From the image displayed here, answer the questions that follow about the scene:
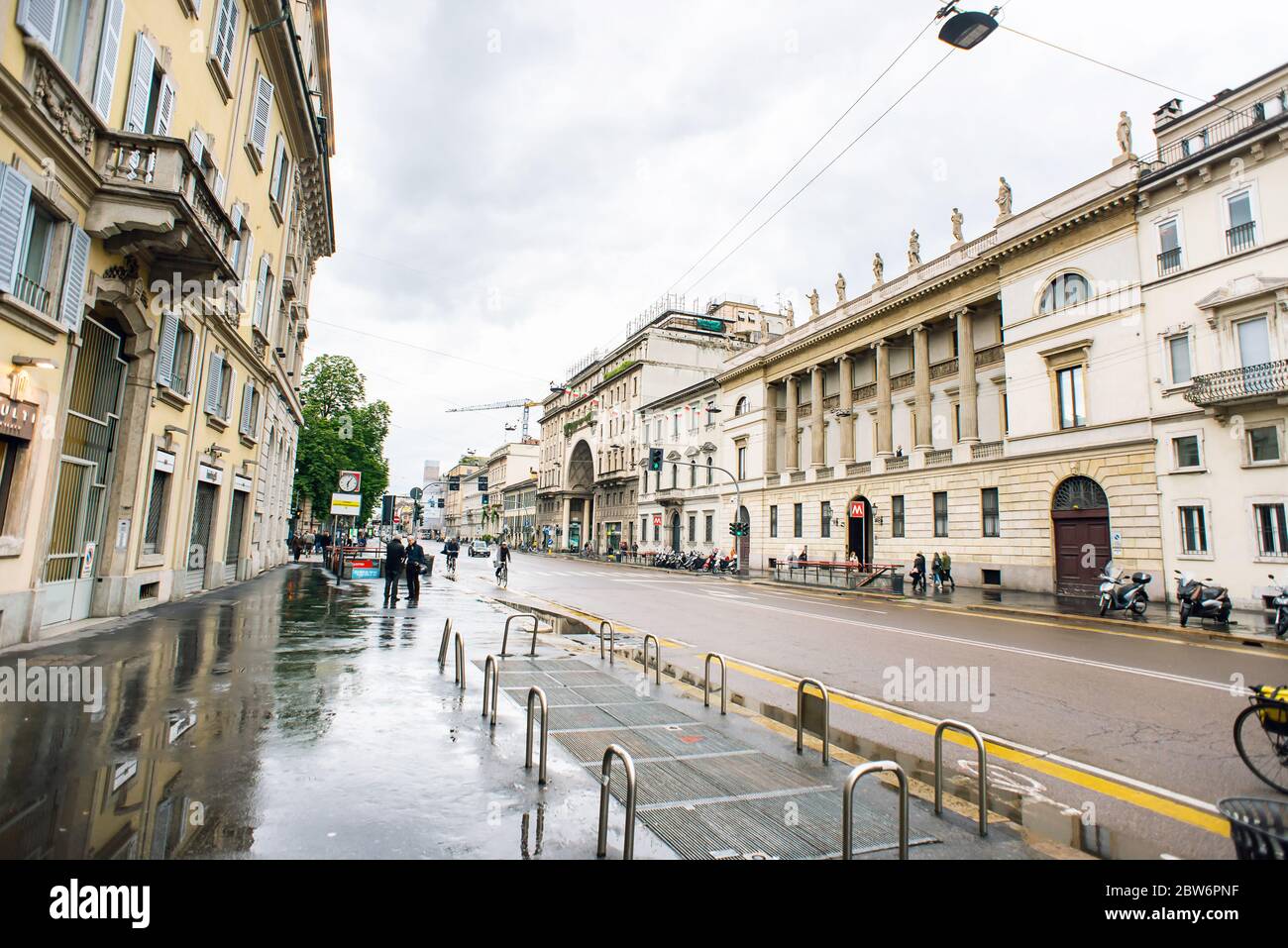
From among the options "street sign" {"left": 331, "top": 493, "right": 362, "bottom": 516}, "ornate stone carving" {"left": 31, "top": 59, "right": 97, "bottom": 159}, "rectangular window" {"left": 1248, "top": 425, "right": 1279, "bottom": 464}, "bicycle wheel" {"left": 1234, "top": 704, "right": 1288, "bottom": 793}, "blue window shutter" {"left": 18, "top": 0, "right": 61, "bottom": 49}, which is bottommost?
"bicycle wheel" {"left": 1234, "top": 704, "right": 1288, "bottom": 793}

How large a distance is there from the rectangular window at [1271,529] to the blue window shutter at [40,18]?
28276mm

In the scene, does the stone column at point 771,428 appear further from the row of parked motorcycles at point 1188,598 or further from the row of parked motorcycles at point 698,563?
the row of parked motorcycles at point 1188,598

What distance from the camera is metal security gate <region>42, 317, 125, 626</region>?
1044cm

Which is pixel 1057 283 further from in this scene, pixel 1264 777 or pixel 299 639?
pixel 299 639

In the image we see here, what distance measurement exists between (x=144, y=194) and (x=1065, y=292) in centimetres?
2862

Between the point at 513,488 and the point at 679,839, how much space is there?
110 m

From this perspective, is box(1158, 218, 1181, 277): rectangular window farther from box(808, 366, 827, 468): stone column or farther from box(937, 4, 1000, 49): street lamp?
box(808, 366, 827, 468): stone column

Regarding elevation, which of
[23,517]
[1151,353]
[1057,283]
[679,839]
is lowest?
[679,839]

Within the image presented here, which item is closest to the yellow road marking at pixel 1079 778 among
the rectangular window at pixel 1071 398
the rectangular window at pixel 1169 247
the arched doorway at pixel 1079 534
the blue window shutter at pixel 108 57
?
the blue window shutter at pixel 108 57

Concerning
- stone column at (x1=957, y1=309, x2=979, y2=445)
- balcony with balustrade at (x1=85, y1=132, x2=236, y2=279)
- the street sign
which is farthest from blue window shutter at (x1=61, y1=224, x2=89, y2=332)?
stone column at (x1=957, y1=309, x2=979, y2=445)

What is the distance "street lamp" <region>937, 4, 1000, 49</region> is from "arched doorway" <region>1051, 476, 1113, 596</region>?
1822 centimetres

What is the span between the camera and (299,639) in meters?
10.8
